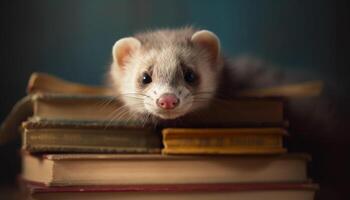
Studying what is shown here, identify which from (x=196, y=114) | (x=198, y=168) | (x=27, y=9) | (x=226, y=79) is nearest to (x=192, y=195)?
(x=198, y=168)

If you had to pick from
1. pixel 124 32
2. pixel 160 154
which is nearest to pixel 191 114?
pixel 160 154

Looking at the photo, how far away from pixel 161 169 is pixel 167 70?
19 cm

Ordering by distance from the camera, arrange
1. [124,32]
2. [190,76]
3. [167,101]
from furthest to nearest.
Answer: [124,32], [190,76], [167,101]

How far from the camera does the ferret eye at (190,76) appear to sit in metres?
1.02

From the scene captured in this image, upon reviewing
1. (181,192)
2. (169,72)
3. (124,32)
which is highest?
(124,32)

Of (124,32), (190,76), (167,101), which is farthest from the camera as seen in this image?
(124,32)

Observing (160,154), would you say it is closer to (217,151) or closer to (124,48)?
(217,151)

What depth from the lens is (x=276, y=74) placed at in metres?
1.34

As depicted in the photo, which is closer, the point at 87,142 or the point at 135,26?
the point at 87,142

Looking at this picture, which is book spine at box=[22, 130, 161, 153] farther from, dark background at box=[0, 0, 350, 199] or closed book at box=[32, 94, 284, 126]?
dark background at box=[0, 0, 350, 199]

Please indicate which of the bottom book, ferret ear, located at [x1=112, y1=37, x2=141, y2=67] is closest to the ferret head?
ferret ear, located at [x1=112, y1=37, x2=141, y2=67]

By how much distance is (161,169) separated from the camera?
942mm

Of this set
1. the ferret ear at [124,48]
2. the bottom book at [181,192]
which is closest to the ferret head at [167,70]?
the ferret ear at [124,48]

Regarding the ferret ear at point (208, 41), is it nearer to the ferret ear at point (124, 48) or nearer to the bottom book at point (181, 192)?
the ferret ear at point (124, 48)
